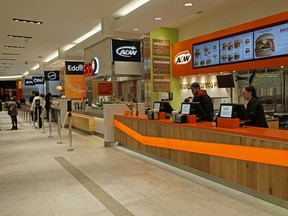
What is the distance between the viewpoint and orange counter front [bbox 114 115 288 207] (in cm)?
324

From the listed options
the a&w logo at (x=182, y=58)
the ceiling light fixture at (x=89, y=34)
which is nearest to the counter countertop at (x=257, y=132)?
the a&w logo at (x=182, y=58)

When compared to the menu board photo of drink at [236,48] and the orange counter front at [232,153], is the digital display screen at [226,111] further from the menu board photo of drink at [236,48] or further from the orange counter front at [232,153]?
the menu board photo of drink at [236,48]

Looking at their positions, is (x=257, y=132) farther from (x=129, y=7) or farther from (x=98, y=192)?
(x=129, y=7)

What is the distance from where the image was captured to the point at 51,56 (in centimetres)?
1490

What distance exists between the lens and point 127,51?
8.72 metres

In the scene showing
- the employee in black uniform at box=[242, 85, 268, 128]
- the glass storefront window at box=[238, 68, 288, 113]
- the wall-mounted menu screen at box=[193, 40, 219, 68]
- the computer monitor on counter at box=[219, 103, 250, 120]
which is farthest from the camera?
the wall-mounted menu screen at box=[193, 40, 219, 68]

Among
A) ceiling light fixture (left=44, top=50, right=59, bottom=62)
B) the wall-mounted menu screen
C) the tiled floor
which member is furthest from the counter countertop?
ceiling light fixture (left=44, top=50, right=59, bottom=62)

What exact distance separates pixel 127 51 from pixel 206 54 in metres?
2.47

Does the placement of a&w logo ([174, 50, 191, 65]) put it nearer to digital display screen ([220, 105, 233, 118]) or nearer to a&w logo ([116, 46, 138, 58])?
a&w logo ([116, 46, 138, 58])

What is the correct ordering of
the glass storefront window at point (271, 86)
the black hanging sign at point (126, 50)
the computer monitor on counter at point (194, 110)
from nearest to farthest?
the computer monitor on counter at point (194, 110) < the glass storefront window at point (271, 86) < the black hanging sign at point (126, 50)

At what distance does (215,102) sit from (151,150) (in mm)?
3704

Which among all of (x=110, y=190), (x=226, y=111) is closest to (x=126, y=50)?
(x=226, y=111)

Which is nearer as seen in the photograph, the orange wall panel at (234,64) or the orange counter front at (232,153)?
the orange counter front at (232,153)

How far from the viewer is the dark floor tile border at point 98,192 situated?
11.2 ft
